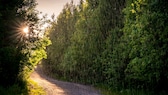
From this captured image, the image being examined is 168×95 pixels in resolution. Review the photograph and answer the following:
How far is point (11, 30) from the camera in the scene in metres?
21.3

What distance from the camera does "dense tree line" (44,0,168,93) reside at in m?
19.6

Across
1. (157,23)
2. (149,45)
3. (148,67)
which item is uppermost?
(157,23)

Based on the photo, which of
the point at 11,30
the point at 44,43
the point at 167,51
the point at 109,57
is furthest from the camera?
the point at 109,57

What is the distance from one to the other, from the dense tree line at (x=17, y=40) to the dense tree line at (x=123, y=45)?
731 cm

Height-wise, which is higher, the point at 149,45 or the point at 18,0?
the point at 18,0

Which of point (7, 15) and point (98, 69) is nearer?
point (7, 15)

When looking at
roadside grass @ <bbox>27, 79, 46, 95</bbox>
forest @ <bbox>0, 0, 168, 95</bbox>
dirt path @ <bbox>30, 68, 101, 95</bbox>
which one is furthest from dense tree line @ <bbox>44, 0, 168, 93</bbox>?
roadside grass @ <bbox>27, 79, 46, 95</bbox>

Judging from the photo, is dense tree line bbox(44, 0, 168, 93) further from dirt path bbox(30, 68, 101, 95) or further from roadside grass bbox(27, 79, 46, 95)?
roadside grass bbox(27, 79, 46, 95)

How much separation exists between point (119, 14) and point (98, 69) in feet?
24.1

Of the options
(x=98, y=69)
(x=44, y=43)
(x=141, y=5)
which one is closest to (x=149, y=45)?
(x=141, y=5)

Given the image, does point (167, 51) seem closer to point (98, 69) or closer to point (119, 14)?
point (119, 14)

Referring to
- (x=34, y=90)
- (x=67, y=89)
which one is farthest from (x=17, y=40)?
(x=67, y=89)

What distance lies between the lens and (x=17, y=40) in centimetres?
2192

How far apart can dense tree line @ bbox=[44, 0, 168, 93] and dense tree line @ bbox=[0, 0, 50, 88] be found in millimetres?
7315
